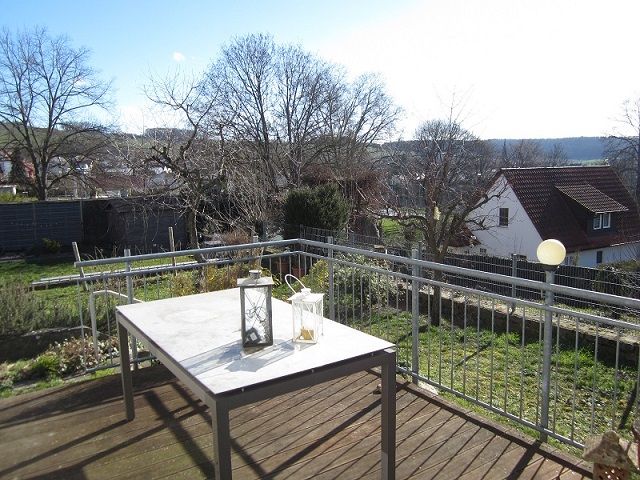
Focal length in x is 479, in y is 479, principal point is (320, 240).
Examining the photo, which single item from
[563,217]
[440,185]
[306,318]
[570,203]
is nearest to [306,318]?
[306,318]

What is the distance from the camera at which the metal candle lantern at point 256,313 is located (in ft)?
7.04

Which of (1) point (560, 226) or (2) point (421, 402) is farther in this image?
(1) point (560, 226)

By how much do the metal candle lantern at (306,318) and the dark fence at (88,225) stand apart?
Answer: 14.9 meters

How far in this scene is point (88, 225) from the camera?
60.0 ft

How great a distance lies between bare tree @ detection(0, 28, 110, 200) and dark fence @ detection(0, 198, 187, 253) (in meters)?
4.96

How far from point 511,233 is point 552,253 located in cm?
1991

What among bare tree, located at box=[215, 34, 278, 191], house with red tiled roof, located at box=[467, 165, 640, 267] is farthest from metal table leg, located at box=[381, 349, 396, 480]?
house with red tiled roof, located at box=[467, 165, 640, 267]

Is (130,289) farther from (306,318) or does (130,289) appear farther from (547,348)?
(547,348)

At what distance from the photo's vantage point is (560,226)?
20.5m

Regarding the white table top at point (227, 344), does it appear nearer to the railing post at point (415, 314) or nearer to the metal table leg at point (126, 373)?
the metal table leg at point (126, 373)

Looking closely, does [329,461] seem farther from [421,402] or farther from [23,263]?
[23,263]

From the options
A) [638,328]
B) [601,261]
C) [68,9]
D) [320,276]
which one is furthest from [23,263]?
[601,261]

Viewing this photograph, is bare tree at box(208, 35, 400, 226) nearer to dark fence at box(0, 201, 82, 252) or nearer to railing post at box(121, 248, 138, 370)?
dark fence at box(0, 201, 82, 252)

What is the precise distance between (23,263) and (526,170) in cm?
1983
